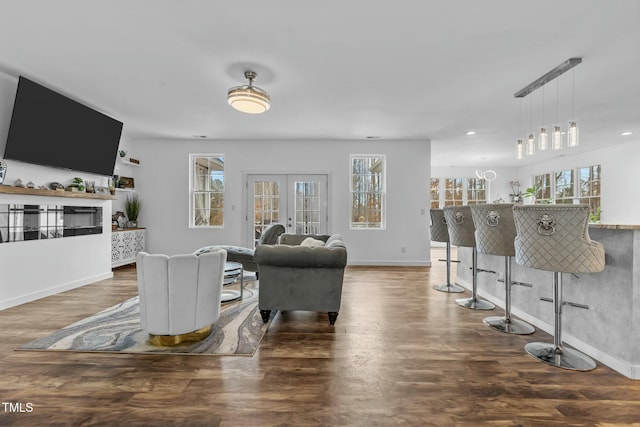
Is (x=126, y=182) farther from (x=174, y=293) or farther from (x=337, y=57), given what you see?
(x=337, y=57)

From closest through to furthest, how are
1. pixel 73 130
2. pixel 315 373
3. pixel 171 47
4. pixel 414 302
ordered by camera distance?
pixel 315 373
pixel 171 47
pixel 414 302
pixel 73 130

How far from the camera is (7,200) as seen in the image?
3279 mm

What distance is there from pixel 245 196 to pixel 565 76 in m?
5.24

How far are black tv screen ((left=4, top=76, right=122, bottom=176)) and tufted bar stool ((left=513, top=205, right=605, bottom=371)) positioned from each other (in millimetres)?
5094

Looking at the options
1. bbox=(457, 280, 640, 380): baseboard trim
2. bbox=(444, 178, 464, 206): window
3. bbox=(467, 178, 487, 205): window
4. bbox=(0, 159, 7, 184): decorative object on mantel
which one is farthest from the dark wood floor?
bbox=(467, 178, 487, 205): window

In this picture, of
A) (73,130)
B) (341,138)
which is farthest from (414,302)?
(73,130)

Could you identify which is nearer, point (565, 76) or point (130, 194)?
point (565, 76)

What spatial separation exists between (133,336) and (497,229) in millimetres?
3361

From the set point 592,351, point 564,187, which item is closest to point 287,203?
point 592,351

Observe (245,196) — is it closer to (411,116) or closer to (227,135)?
(227,135)

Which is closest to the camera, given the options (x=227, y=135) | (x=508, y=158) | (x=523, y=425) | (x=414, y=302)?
(x=523, y=425)

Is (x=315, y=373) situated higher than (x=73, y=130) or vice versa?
(x=73, y=130)

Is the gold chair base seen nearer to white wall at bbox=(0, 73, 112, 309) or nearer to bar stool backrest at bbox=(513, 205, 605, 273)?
white wall at bbox=(0, 73, 112, 309)

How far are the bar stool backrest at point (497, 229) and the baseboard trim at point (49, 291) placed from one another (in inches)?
200
